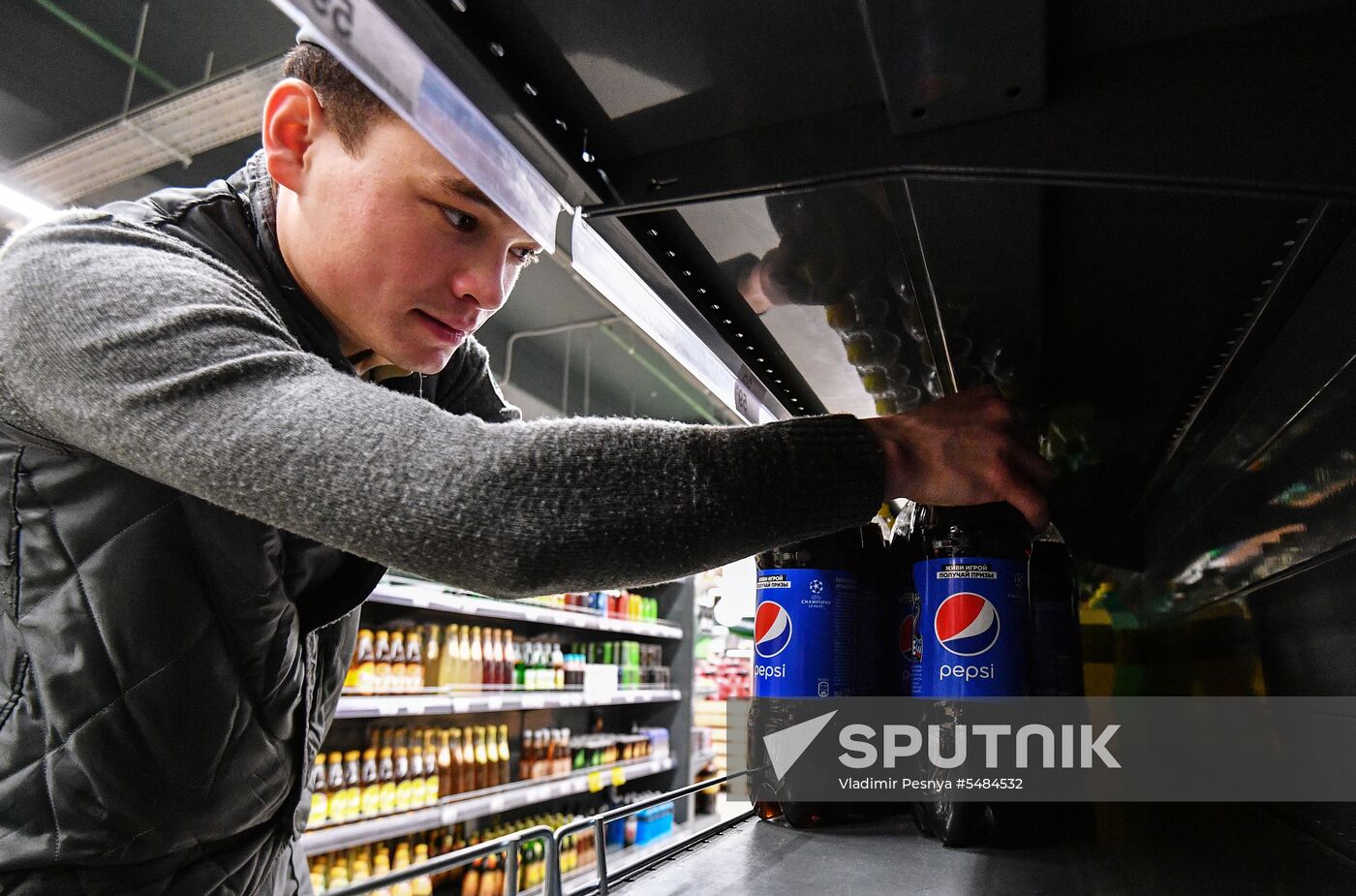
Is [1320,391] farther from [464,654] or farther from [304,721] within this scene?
[464,654]

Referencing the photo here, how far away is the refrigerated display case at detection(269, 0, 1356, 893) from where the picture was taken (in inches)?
20.8

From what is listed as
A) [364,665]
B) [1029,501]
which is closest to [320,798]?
[364,665]

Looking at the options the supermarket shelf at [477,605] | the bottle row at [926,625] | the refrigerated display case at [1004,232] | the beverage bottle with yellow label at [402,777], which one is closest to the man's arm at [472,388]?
the refrigerated display case at [1004,232]

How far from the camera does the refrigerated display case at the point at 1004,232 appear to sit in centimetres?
53

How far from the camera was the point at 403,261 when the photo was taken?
0.81 metres

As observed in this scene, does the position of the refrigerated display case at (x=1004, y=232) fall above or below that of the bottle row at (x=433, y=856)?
above

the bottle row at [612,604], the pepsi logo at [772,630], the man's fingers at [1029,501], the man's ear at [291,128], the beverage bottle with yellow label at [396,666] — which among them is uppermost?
the man's ear at [291,128]

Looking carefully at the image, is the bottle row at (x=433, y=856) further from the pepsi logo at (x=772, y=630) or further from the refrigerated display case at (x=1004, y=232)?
the refrigerated display case at (x=1004, y=232)

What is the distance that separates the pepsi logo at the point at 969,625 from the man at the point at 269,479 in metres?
0.21

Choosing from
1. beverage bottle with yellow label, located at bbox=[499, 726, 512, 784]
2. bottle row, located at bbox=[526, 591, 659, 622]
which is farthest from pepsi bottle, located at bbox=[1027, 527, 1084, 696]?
beverage bottle with yellow label, located at bbox=[499, 726, 512, 784]

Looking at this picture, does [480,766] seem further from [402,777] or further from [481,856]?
[481,856]

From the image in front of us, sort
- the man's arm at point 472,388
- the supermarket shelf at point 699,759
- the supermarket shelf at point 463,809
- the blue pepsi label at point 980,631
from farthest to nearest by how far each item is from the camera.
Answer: the supermarket shelf at point 699,759 < the supermarket shelf at point 463,809 < the man's arm at point 472,388 < the blue pepsi label at point 980,631

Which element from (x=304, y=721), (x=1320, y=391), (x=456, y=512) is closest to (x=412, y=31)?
(x=456, y=512)

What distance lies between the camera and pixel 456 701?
3.73 metres
